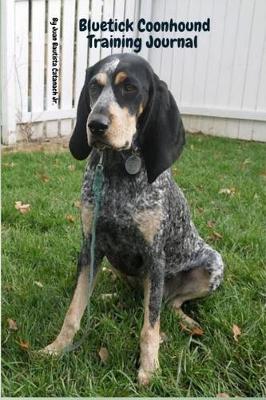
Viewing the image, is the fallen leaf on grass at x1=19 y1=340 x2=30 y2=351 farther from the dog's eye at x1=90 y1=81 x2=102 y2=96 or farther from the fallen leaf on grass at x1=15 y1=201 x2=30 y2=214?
the fallen leaf on grass at x1=15 y1=201 x2=30 y2=214

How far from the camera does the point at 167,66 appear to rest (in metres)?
3.41

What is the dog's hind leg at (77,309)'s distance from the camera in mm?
2834

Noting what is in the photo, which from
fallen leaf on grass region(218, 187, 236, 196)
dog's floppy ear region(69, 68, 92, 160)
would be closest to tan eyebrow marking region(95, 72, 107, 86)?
dog's floppy ear region(69, 68, 92, 160)

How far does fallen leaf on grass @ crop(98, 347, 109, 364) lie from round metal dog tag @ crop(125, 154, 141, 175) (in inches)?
36.1

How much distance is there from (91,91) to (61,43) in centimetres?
107

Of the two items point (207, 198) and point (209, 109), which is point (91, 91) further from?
point (207, 198)

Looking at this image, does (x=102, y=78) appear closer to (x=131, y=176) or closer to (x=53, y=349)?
(x=131, y=176)

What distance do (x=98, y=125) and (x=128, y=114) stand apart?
0.60ft

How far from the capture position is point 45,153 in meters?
5.11

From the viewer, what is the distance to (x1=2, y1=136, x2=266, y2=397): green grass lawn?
2.64 m

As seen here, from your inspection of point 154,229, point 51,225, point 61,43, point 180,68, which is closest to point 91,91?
point 154,229

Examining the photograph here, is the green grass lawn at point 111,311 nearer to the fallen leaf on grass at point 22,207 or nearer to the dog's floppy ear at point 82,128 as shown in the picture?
the fallen leaf on grass at point 22,207

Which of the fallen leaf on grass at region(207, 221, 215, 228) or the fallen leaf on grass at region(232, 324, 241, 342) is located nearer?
the fallen leaf on grass at region(232, 324, 241, 342)

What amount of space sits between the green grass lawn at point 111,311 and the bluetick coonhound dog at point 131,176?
135 millimetres
